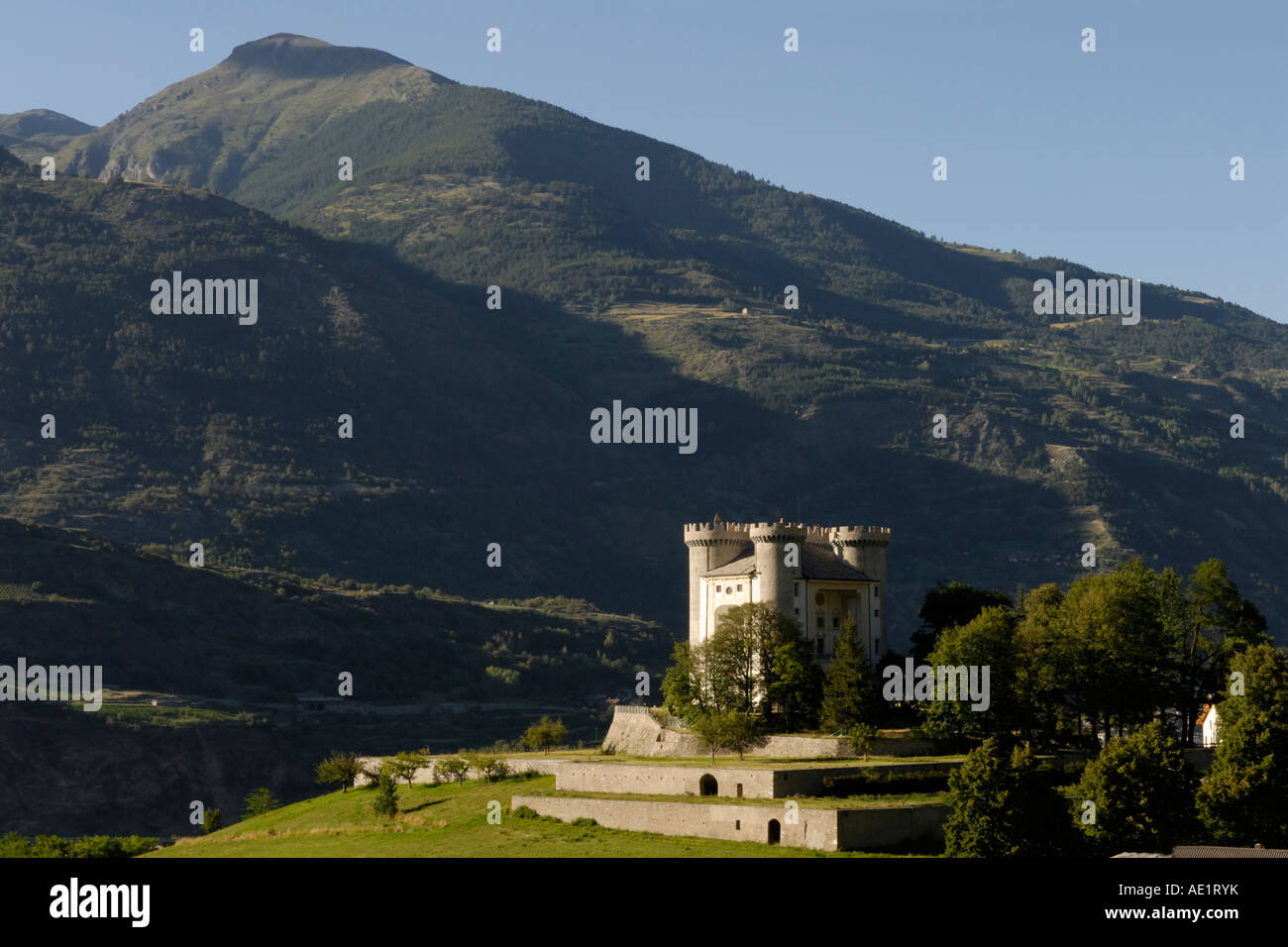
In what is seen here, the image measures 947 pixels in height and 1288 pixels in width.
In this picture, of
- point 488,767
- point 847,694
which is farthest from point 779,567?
point 488,767

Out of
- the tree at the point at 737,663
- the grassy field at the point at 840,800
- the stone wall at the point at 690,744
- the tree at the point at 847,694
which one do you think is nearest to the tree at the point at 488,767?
the stone wall at the point at 690,744

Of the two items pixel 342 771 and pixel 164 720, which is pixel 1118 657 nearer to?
pixel 342 771

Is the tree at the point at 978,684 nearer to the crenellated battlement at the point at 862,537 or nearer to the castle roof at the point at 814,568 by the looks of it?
the castle roof at the point at 814,568
